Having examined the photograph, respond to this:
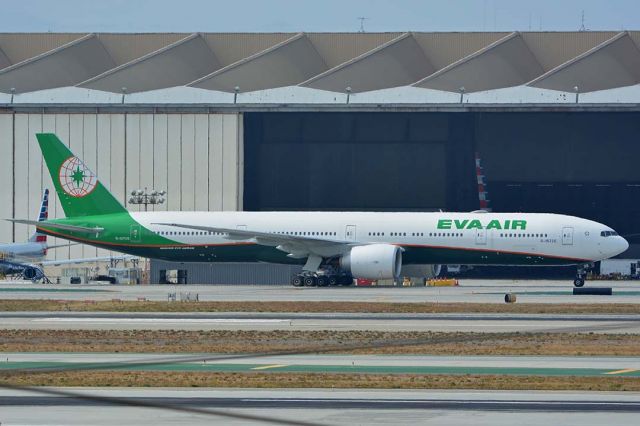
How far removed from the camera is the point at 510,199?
87.8m

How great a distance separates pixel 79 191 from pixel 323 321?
3044 centimetres

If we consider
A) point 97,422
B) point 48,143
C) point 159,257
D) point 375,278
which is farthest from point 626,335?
point 48,143

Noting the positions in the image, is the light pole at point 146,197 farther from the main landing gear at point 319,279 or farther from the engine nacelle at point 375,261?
the engine nacelle at point 375,261

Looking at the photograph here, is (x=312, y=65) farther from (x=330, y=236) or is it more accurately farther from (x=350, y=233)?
(x=330, y=236)

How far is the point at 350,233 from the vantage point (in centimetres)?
6469

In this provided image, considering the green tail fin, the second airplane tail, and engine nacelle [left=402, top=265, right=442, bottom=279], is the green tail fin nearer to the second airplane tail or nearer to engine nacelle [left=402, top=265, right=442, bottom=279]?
the second airplane tail

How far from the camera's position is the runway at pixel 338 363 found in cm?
2670

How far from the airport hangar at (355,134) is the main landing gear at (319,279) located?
19231 millimetres

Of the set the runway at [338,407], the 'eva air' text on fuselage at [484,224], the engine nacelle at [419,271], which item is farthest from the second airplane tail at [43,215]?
the runway at [338,407]

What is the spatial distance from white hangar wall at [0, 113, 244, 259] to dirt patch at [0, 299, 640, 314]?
112 feet

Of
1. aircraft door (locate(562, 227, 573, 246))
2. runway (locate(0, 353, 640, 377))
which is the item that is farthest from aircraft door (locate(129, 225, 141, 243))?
runway (locate(0, 353, 640, 377))

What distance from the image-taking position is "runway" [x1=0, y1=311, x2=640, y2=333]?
37.6 m

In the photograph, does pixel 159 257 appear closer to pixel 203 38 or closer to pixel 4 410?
pixel 203 38

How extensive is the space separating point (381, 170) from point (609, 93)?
666 inches
